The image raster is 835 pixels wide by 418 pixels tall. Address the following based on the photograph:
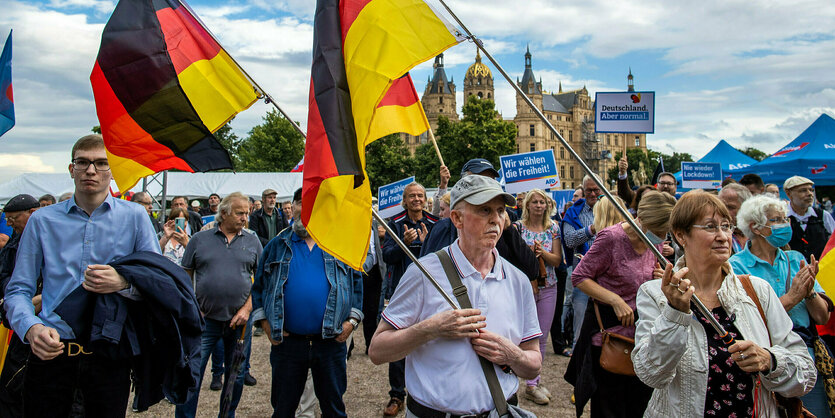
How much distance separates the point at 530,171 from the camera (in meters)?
12.0

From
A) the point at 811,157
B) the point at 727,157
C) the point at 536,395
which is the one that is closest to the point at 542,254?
the point at 536,395

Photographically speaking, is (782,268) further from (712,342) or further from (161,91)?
(161,91)

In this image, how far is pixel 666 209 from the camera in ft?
11.6

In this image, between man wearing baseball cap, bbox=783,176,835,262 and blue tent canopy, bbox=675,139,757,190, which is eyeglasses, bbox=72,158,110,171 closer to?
man wearing baseball cap, bbox=783,176,835,262

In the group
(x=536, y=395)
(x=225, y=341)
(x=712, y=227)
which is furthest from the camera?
(x=536, y=395)

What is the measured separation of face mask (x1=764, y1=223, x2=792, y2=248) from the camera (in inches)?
137

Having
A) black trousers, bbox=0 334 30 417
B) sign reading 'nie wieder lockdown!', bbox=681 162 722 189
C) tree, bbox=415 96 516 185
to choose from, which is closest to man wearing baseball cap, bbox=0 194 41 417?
black trousers, bbox=0 334 30 417

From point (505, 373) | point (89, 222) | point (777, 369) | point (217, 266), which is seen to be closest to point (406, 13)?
point (505, 373)

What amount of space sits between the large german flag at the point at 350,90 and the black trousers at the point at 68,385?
1494 millimetres

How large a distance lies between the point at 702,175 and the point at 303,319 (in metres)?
12.6

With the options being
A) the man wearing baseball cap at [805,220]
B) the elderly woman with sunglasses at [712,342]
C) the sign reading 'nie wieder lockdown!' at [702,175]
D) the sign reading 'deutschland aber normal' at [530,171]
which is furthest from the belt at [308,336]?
the sign reading 'nie wieder lockdown!' at [702,175]

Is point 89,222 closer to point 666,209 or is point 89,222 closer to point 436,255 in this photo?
point 436,255

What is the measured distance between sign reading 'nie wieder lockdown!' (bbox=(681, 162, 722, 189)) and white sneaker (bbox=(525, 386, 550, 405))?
380 inches

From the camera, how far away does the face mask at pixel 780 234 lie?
3.48 metres
